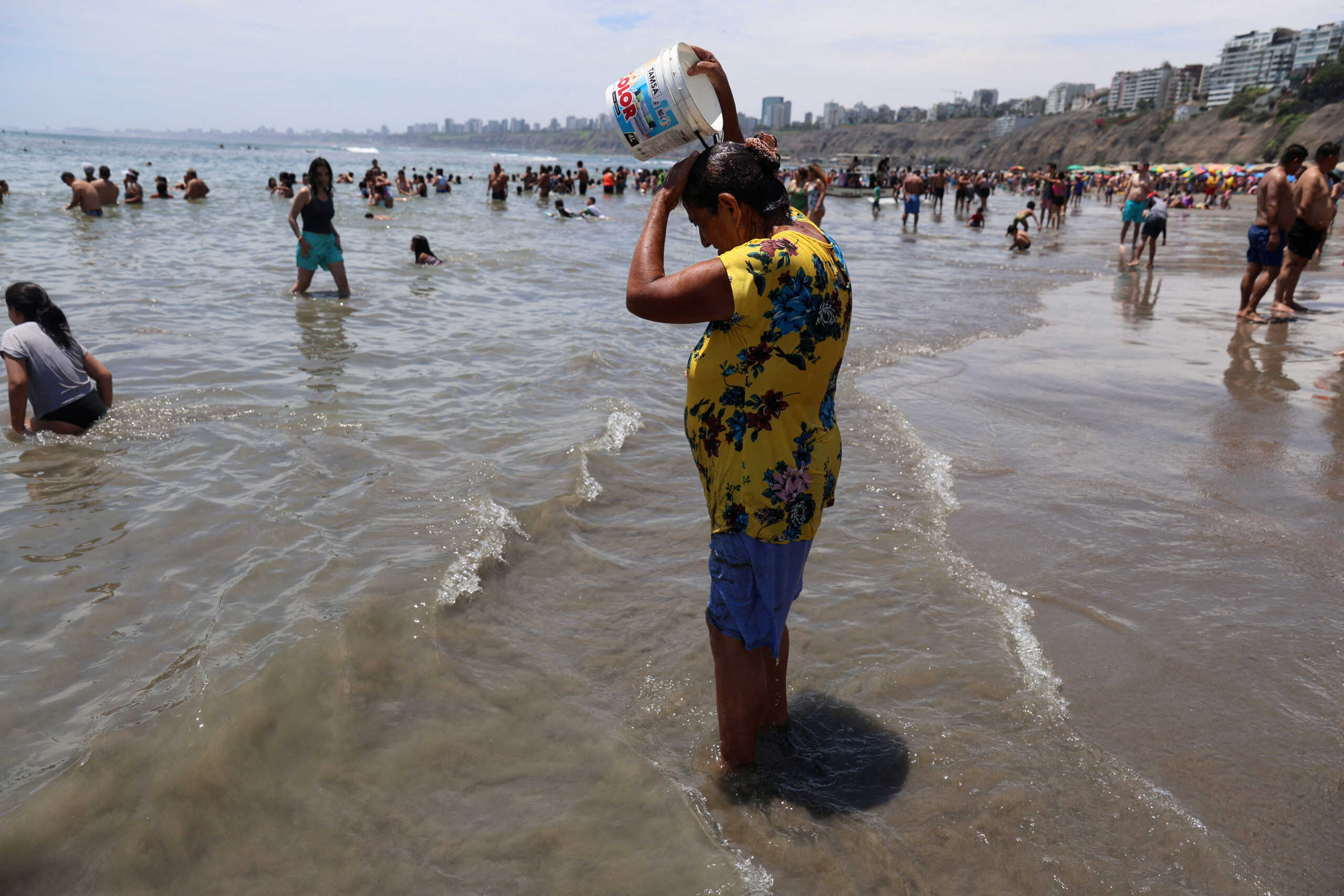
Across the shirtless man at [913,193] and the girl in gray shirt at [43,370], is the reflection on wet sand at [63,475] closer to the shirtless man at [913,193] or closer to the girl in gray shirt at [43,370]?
the girl in gray shirt at [43,370]

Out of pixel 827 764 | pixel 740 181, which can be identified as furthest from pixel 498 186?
pixel 827 764

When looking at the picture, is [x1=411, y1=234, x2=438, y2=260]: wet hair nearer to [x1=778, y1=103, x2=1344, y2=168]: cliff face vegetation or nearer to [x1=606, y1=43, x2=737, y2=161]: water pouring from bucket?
[x1=606, y1=43, x2=737, y2=161]: water pouring from bucket

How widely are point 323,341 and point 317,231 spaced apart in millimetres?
2361

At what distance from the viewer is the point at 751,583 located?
2.20 metres

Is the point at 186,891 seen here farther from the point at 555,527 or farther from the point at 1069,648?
the point at 1069,648

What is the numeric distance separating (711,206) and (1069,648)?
235 centimetres

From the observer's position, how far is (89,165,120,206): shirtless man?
19353 mm

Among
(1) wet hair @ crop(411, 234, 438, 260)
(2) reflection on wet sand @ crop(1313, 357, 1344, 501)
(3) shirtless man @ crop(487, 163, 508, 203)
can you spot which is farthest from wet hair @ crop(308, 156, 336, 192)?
(3) shirtless man @ crop(487, 163, 508, 203)

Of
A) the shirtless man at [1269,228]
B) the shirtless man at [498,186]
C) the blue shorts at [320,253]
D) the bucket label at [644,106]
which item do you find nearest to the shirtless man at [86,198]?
the blue shorts at [320,253]

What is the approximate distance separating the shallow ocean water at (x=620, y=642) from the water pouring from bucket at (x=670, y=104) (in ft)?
6.39

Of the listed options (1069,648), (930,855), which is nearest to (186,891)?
(930,855)

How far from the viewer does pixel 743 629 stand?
224 centimetres

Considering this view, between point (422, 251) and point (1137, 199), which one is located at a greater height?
point (1137, 199)

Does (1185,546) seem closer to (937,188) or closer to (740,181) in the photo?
(740,181)
